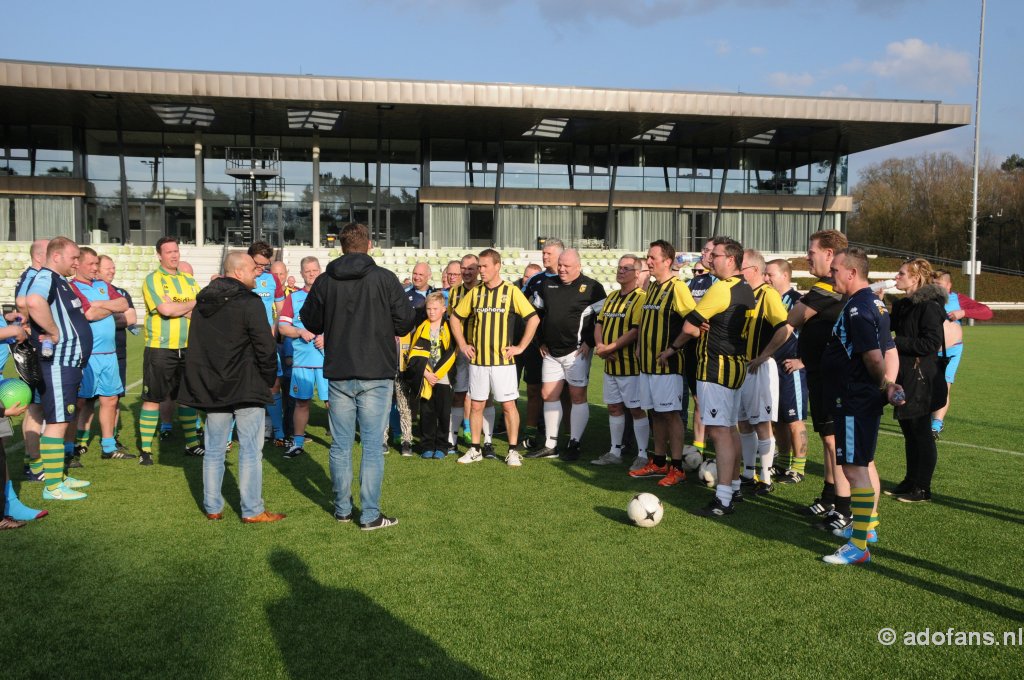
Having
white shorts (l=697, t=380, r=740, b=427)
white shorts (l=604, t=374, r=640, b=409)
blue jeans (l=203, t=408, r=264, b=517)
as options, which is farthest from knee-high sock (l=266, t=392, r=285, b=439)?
white shorts (l=697, t=380, r=740, b=427)

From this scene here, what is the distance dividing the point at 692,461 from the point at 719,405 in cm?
153

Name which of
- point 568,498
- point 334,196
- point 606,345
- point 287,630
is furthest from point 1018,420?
point 334,196

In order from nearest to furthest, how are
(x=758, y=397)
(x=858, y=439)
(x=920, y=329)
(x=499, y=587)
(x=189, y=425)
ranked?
(x=499, y=587) < (x=858, y=439) < (x=920, y=329) < (x=758, y=397) < (x=189, y=425)

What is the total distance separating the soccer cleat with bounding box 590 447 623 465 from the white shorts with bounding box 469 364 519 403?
3.44 feet

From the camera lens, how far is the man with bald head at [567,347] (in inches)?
306

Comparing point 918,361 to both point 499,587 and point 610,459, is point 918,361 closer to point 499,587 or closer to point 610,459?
point 610,459

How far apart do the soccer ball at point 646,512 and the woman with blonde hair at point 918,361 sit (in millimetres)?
2071

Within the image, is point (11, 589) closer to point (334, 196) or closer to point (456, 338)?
point (456, 338)

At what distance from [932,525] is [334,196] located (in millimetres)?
31142

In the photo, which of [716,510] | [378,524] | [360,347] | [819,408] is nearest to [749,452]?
[819,408]

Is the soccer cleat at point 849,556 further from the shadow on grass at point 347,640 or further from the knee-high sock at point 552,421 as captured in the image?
the knee-high sock at point 552,421

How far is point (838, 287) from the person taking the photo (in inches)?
193

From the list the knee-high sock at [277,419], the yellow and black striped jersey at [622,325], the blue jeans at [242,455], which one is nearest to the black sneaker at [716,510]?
the yellow and black striped jersey at [622,325]

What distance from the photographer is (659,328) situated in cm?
685
